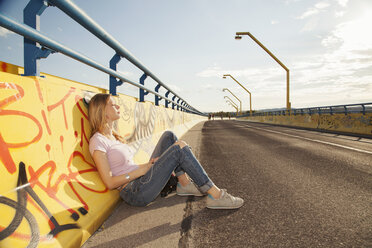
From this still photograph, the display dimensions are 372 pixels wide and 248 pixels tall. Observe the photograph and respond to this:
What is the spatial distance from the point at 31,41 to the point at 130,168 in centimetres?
162

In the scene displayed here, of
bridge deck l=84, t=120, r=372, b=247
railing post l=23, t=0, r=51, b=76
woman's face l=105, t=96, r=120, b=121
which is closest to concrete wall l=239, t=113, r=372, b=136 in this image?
bridge deck l=84, t=120, r=372, b=247

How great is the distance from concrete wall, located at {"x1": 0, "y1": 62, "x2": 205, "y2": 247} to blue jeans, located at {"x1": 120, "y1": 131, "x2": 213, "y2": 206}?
253 millimetres

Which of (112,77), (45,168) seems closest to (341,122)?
(112,77)

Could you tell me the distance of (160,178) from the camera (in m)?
2.62

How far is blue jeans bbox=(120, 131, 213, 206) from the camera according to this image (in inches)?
101

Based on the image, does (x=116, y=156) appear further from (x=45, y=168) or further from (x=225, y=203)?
(x=225, y=203)

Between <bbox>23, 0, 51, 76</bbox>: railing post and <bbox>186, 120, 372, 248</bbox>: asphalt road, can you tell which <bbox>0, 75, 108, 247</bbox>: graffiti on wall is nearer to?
<bbox>23, 0, 51, 76</bbox>: railing post

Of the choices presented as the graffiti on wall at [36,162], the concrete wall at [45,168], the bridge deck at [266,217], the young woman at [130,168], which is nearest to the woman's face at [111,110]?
the young woman at [130,168]

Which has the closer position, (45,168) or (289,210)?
(45,168)

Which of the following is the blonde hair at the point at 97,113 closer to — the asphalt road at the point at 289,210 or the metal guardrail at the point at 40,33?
the metal guardrail at the point at 40,33

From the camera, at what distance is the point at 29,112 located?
5.31 ft

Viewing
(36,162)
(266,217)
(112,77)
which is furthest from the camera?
(112,77)

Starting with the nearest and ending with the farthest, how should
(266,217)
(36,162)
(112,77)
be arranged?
(36,162) < (266,217) < (112,77)

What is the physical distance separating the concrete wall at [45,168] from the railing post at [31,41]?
0.09 m
